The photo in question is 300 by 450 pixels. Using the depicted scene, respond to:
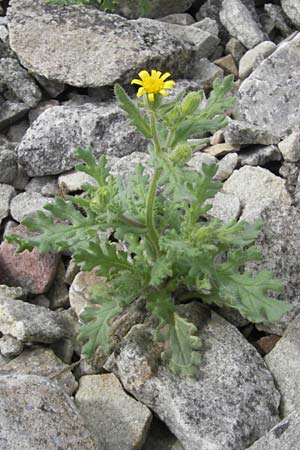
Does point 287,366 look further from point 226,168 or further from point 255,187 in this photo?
point 226,168

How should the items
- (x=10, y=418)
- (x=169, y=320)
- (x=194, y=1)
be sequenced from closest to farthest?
(x=10, y=418) < (x=169, y=320) < (x=194, y=1)

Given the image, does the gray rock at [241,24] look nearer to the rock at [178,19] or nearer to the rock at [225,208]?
the rock at [178,19]

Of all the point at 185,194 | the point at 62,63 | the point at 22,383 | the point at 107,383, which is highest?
the point at 185,194

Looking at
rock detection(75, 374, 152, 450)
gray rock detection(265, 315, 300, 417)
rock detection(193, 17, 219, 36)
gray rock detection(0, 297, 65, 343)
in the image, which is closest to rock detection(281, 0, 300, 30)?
rock detection(193, 17, 219, 36)

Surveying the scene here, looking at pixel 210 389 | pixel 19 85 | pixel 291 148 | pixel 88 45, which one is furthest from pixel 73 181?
pixel 210 389

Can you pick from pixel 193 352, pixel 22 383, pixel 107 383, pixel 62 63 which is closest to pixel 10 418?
pixel 22 383

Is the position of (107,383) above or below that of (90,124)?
below

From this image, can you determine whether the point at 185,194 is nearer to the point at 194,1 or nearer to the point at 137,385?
the point at 137,385
